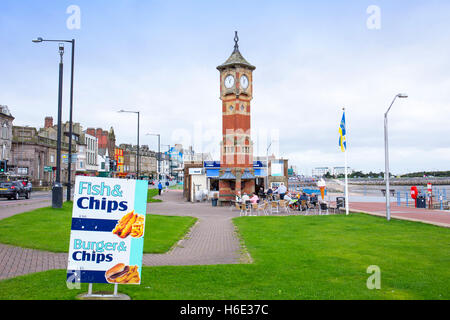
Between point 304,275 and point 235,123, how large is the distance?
23624 mm

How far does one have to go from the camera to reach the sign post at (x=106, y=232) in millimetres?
6574

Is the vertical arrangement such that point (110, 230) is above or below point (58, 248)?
above

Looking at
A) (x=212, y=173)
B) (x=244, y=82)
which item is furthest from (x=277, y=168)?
(x=244, y=82)

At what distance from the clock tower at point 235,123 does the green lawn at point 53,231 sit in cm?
1327

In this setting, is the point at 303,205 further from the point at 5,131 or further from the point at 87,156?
the point at 87,156

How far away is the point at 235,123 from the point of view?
31281mm

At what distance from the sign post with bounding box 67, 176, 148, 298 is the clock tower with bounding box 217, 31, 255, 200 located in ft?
80.4

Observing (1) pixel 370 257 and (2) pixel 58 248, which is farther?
(2) pixel 58 248

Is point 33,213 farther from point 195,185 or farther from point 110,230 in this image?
point 195,185

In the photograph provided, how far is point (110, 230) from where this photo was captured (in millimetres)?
6680

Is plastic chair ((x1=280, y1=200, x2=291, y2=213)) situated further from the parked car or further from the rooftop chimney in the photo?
the rooftop chimney

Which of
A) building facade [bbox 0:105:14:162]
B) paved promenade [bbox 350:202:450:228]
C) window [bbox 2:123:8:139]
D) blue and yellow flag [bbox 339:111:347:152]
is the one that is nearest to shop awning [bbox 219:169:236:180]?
paved promenade [bbox 350:202:450:228]
